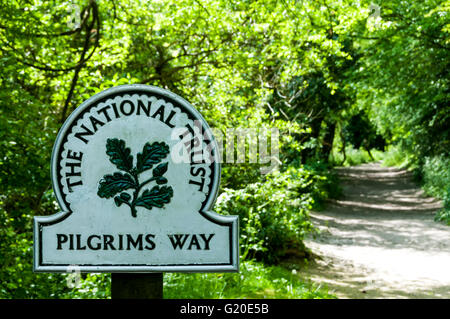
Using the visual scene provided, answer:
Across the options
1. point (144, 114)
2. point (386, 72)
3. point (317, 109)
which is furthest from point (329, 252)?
point (144, 114)

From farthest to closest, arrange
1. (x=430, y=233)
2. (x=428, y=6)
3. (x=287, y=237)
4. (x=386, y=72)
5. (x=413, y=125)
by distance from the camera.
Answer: (x=413, y=125) → (x=386, y=72) → (x=430, y=233) → (x=428, y=6) → (x=287, y=237)

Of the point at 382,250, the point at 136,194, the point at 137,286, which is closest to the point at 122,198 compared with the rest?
the point at 136,194

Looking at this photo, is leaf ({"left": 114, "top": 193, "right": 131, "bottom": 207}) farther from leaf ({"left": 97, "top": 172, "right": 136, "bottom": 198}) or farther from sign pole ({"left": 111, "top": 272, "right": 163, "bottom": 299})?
sign pole ({"left": 111, "top": 272, "right": 163, "bottom": 299})

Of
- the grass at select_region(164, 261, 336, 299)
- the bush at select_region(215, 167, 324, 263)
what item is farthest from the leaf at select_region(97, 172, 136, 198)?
the bush at select_region(215, 167, 324, 263)

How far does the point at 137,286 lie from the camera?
1.95 metres

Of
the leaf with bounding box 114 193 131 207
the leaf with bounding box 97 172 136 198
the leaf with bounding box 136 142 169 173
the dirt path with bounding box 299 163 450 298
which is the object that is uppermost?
the leaf with bounding box 136 142 169 173

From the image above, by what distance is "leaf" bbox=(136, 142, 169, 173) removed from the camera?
1.87m

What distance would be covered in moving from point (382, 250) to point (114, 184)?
10.4 meters

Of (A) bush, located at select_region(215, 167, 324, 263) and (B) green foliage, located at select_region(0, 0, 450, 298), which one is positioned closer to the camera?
(B) green foliage, located at select_region(0, 0, 450, 298)

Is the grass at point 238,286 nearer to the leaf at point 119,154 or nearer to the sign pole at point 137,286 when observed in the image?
the sign pole at point 137,286

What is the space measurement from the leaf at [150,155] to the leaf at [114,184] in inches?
2.3

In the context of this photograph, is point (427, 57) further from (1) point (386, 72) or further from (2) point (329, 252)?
(2) point (329, 252)

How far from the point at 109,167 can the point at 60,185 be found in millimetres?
210

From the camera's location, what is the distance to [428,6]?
12305 millimetres
